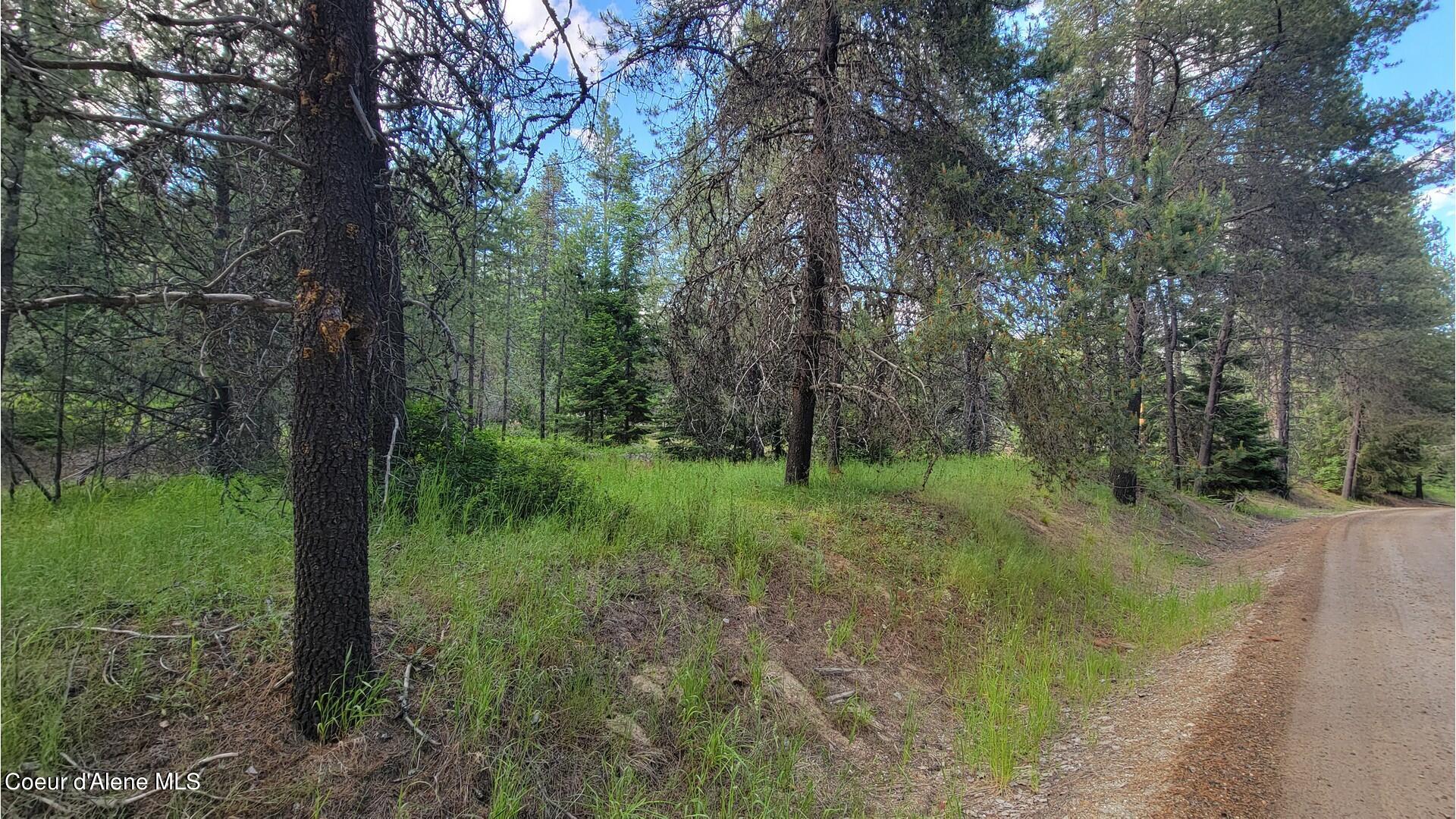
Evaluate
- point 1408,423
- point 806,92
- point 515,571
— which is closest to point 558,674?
point 515,571

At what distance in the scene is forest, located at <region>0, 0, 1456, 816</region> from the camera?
252cm

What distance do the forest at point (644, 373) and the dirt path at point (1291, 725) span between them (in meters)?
0.47

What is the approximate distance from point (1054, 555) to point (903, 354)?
388cm

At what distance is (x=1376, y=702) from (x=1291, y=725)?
2.80 feet

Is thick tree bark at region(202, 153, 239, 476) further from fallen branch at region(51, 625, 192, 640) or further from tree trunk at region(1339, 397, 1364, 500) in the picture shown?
tree trunk at region(1339, 397, 1364, 500)

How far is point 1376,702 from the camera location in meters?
3.67

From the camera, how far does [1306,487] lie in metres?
24.4

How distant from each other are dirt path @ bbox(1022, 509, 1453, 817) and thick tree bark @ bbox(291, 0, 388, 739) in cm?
395

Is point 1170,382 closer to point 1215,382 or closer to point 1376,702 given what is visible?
point 1215,382

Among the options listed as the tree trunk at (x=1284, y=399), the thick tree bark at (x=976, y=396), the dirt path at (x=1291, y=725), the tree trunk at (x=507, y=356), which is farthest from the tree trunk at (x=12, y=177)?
the tree trunk at (x=1284, y=399)

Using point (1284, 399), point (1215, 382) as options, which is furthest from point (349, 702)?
point (1284, 399)

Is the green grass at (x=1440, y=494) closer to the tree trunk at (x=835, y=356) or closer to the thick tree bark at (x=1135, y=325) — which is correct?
the thick tree bark at (x=1135, y=325)

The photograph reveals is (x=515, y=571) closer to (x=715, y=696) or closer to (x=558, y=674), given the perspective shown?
(x=558, y=674)

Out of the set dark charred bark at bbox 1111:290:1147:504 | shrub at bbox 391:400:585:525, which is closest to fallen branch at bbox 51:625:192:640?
shrub at bbox 391:400:585:525
